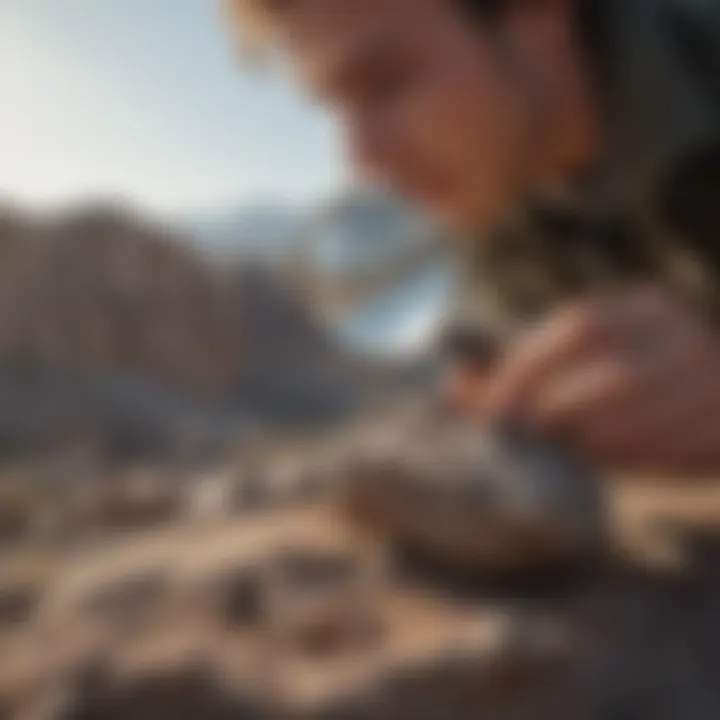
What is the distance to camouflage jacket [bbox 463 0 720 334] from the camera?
59cm

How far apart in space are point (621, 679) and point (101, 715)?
0.63 ft

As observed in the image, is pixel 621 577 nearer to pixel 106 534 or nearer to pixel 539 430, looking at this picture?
pixel 539 430

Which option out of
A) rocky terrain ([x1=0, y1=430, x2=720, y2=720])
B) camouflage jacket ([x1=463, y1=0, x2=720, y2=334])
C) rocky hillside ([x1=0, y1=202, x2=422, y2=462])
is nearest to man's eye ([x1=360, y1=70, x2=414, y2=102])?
camouflage jacket ([x1=463, y1=0, x2=720, y2=334])

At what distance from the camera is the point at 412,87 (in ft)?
2.29

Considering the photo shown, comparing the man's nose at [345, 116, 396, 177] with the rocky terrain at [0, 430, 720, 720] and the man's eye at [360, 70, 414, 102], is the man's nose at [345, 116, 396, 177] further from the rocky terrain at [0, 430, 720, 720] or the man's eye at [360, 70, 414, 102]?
the rocky terrain at [0, 430, 720, 720]

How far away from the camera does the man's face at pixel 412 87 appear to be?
2.21 ft

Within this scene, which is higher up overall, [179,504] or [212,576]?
[179,504]

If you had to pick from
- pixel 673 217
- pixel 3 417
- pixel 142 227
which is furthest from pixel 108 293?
pixel 673 217

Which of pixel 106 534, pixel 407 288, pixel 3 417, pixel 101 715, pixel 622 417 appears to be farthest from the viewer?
pixel 407 288

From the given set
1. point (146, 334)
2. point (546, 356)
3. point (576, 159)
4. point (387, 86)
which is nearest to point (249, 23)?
A: point (387, 86)

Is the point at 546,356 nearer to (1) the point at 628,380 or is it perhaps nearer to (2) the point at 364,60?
(1) the point at 628,380

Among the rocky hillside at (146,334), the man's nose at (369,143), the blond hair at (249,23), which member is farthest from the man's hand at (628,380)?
the rocky hillside at (146,334)

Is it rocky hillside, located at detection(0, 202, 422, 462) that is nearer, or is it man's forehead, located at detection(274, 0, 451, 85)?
man's forehead, located at detection(274, 0, 451, 85)

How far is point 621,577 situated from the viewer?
0.51 meters
